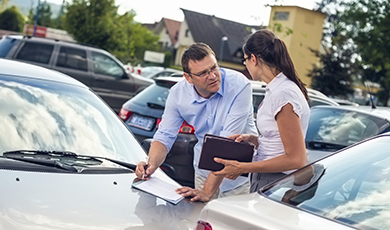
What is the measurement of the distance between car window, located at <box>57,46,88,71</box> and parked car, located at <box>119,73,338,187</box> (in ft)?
19.5

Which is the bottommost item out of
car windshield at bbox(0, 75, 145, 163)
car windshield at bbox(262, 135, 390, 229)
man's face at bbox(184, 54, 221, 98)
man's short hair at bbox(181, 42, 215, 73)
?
car windshield at bbox(0, 75, 145, 163)

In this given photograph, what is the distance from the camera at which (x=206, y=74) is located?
3518mm

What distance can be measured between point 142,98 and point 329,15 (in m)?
50.5

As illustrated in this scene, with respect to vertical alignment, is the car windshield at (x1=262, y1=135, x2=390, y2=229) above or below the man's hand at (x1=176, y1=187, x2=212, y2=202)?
above

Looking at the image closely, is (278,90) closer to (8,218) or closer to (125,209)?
(125,209)

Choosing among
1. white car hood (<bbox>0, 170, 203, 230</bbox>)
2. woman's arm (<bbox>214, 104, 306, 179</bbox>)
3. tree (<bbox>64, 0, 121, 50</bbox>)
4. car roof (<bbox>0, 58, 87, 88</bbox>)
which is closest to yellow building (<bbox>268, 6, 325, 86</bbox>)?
tree (<bbox>64, 0, 121, 50</bbox>)

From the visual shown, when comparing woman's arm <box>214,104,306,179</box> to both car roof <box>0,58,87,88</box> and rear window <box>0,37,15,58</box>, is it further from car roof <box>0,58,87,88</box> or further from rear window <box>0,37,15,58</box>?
rear window <box>0,37,15,58</box>

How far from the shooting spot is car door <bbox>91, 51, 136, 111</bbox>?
1320 cm

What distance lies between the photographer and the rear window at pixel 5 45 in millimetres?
11969

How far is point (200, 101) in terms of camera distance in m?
3.64

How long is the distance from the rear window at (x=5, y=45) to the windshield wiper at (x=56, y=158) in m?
9.43

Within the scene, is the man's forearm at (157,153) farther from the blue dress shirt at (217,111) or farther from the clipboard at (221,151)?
the clipboard at (221,151)

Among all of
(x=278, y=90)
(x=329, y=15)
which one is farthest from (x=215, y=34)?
(x=278, y=90)

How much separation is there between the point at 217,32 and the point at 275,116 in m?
64.0
